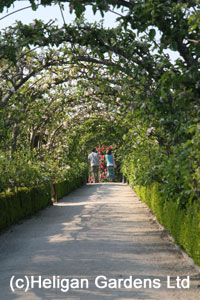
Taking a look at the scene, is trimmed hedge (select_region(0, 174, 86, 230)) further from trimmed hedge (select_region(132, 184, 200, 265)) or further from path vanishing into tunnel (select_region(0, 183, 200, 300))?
trimmed hedge (select_region(132, 184, 200, 265))

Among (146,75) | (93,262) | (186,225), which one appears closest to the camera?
(93,262)

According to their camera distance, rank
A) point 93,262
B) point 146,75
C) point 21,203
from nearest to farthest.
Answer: point 93,262
point 146,75
point 21,203

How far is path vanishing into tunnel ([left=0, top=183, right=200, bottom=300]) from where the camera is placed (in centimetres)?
438

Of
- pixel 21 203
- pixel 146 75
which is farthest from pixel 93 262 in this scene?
pixel 21 203

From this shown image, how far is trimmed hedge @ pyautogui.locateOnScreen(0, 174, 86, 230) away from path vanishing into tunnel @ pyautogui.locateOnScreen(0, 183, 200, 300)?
0.85 ft

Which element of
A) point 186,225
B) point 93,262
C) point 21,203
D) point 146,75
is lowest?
point 93,262

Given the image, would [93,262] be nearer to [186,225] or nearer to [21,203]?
[186,225]

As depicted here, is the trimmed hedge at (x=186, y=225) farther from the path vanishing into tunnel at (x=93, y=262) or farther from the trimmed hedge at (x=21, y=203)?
the trimmed hedge at (x=21, y=203)

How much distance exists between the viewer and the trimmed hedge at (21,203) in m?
8.66

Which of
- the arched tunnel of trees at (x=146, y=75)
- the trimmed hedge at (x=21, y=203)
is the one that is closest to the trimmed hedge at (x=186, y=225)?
the arched tunnel of trees at (x=146, y=75)

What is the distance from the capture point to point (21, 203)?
33.0 feet

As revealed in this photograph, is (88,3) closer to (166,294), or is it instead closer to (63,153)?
(166,294)

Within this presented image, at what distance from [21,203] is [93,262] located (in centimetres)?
483

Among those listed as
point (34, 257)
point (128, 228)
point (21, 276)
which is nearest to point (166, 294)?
point (21, 276)
